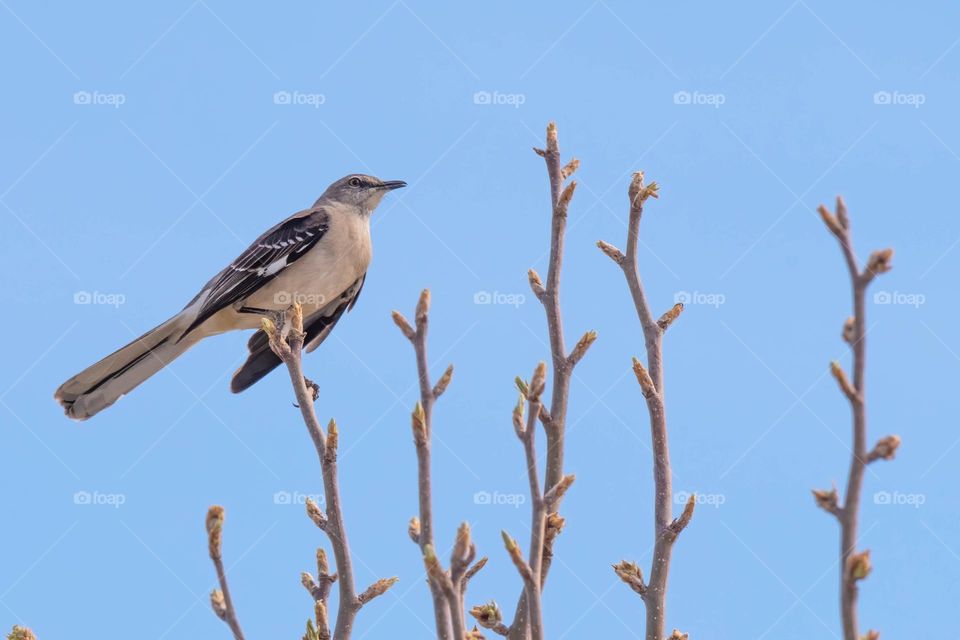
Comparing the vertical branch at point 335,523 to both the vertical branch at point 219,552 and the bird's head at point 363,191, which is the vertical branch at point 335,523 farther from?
the bird's head at point 363,191

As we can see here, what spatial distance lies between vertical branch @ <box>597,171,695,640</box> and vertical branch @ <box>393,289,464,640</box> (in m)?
0.78

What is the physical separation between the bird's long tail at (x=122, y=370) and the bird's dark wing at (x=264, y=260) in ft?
0.59

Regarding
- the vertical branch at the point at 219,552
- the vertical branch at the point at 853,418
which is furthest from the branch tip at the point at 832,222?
the vertical branch at the point at 219,552

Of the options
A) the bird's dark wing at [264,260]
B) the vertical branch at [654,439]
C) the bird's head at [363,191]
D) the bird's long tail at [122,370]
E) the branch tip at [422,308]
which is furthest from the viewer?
the bird's head at [363,191]

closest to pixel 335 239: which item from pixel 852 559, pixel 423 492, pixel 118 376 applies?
pixel 118 376

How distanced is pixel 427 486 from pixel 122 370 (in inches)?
217

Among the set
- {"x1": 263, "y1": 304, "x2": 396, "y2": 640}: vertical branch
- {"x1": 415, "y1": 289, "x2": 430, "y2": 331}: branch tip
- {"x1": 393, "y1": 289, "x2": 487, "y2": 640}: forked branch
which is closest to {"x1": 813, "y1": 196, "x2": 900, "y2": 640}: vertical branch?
{"x1": 393, "y1": 289, "x2": 487, "y2": 640}: forked branch

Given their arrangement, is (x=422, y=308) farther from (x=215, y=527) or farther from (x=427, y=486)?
(x=215, y=527)

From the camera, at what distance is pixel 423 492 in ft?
9.20

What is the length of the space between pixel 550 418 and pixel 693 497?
524 millimetres

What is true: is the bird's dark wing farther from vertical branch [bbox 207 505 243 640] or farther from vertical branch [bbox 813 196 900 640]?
vertical branch [bbox 813 196 900 640]

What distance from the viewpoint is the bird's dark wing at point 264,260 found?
26.8 ft

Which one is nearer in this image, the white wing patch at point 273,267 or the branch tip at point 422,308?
the branch tip at point 422,308

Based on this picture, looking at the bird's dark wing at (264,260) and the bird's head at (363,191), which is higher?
the bird's head at (363,191)
